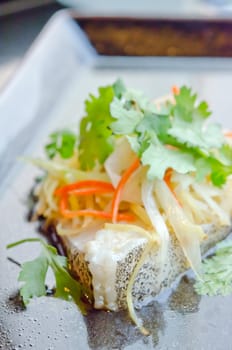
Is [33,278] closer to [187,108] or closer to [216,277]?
[216,277]

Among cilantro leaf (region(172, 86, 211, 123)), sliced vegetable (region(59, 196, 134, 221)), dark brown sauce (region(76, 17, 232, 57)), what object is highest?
dark brown sauce (region(76, 17, 232, 57))

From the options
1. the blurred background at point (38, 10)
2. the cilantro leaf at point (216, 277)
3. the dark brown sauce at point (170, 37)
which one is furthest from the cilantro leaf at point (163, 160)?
the blurred background at point (38, 10)

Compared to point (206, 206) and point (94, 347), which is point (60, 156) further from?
point (94, 347)

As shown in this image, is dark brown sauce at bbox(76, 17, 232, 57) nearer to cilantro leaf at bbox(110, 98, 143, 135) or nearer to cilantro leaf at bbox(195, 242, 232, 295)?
cilantro leaf at bbox(110, 98, 143, 135)

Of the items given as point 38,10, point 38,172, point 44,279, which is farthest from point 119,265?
point 38,10

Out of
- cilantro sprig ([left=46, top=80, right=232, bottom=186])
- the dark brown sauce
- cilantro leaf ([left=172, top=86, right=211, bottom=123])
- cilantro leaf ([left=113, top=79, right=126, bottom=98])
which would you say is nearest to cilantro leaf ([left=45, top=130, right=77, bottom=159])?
cilantro sprig ([left=46, top=80, right=232, bottom=186])

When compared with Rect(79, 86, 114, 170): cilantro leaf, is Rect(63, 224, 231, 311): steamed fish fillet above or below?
below

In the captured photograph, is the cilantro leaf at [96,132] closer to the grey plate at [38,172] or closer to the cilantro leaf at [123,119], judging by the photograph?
the cilantro leaf at [123,119]

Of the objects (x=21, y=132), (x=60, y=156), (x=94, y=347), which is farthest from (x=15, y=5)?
(x=94, y=347)
